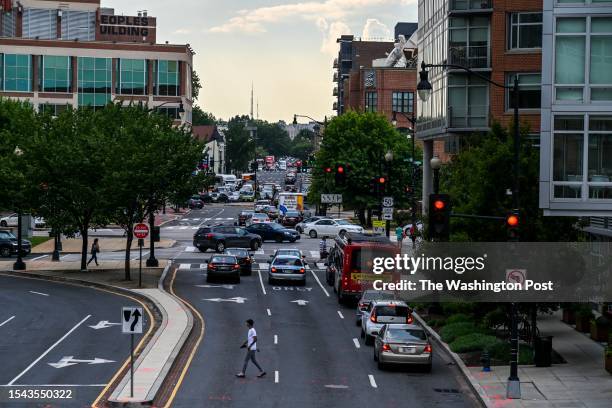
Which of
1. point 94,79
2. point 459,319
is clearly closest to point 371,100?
point 94,79

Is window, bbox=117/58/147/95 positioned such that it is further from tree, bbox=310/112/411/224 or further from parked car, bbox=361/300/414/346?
parked car, bbox=361/300/414/346

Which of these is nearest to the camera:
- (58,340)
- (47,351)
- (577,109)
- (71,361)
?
(71,361)

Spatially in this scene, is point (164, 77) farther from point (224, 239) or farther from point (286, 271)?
point (286, 271)

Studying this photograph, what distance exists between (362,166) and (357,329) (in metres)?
57.8

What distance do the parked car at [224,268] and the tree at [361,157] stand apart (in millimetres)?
42409

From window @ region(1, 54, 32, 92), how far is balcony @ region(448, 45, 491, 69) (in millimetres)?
70612

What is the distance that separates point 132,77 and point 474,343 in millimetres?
89220

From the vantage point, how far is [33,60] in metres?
116

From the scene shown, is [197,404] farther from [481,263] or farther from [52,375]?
[481,263]

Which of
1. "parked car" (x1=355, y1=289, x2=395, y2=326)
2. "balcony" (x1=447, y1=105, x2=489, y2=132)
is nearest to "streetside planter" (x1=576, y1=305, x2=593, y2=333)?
"parked car" (x1=355, y1=289, x2=395, y2=326)

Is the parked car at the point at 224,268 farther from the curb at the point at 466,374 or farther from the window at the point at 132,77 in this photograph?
the window at the point at 132,77

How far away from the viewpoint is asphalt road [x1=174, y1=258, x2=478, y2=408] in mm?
27906

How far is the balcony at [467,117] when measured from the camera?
187 feet

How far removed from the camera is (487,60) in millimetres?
56594
